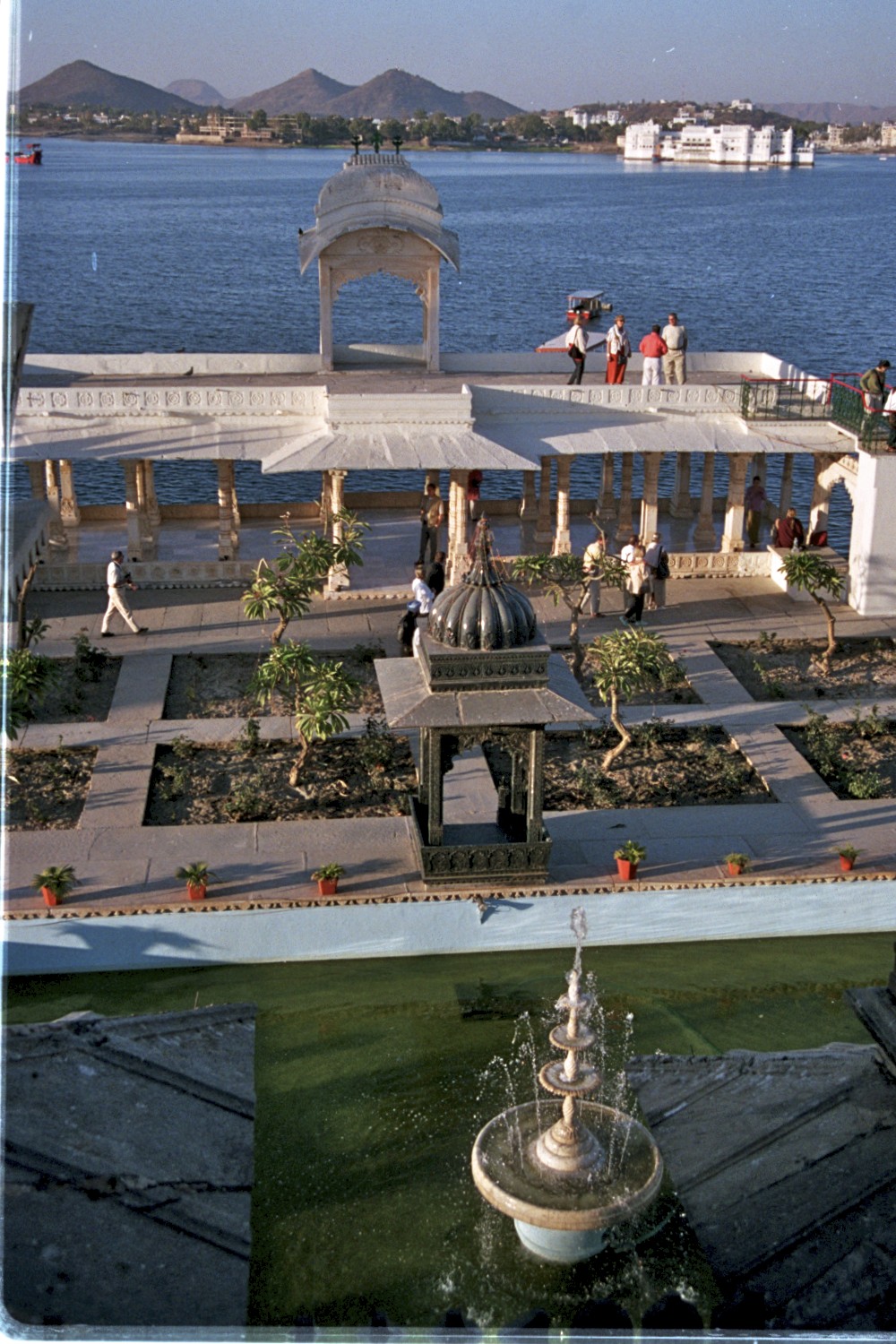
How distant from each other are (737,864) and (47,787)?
7566 millimetres

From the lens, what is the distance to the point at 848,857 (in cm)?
1542

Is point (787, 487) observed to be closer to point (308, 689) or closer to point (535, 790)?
point (308, 689)

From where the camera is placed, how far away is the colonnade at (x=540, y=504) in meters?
23.3

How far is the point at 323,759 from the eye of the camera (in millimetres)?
18000

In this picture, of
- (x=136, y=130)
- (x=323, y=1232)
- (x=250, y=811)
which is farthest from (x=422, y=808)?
(x=136, y=130)

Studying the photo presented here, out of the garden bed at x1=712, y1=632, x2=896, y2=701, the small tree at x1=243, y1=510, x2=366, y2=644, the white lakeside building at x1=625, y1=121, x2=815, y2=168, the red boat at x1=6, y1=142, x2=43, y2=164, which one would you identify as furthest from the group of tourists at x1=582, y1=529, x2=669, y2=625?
the white lakeside building at x1=625, y1=121, x2=815, y2=168

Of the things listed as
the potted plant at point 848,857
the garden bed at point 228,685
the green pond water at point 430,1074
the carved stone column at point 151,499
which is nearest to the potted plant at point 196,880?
the green pond water at point 430,1074

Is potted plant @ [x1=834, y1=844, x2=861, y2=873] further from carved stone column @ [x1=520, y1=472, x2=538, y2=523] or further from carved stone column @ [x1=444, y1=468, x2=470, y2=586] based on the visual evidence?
carved stone column @ [x1=520, y1=472, x2=538, y2=523]

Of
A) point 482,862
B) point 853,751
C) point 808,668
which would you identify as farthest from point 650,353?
point 482,862

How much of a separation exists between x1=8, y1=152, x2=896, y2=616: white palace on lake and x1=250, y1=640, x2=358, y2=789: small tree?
520cm

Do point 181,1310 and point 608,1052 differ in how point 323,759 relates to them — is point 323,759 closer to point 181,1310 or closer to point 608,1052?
point 608,1052

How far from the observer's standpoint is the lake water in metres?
64.7

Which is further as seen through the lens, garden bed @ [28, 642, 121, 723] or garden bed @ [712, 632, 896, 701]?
garden bed @ [712, 632, 896, 701]

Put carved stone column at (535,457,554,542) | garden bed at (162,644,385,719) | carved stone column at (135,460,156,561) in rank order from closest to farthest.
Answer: garden bed at (162,644,385,719), carved stone column at (135,460,156,561), carved stone column at (535,457,554,542)
